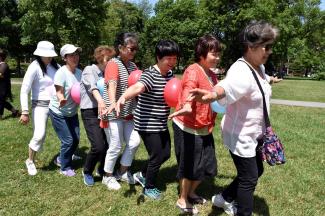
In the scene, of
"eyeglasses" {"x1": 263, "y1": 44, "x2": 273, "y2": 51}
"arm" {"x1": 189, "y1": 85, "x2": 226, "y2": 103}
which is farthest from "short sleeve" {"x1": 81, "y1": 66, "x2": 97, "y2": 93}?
"eyeglasses" {"x1": 263, "y1": 44, "x2": 273, "y2": 51}

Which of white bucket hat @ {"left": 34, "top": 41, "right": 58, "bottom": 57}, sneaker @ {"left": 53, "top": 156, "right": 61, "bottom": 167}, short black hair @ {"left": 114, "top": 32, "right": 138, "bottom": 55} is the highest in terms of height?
short black hair @ {"left": 114, "top": 32, "right": 138, "bottom": 55}

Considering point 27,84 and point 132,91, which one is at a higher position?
point 132,91

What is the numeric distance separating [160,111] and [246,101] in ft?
4.67

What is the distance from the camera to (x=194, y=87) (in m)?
4.06

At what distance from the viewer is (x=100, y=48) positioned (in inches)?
218

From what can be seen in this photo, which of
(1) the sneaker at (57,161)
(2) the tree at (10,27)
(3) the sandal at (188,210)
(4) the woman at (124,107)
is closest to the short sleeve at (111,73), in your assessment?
(4) the woman at (124,107)

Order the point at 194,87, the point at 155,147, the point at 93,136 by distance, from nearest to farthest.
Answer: the point at 194,87, the point at 155,147, the point at 93,136

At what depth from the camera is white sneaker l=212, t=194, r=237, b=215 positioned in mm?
4695

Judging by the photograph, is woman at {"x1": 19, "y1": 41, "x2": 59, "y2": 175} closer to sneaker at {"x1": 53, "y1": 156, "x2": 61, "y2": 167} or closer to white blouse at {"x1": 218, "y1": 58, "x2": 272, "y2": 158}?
sneaker at {"x1": 53, "y1": 156, "x2": 61, "y2": 167}

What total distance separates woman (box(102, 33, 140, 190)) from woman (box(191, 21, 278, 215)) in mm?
1670

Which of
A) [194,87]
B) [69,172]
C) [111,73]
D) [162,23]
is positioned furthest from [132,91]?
[162,23]

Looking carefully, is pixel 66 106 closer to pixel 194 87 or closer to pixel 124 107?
pixel 124 107

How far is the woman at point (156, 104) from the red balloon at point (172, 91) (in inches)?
5.3

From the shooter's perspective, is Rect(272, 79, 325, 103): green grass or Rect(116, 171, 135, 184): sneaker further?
Rect(272, 79, 325, 103): green grass
